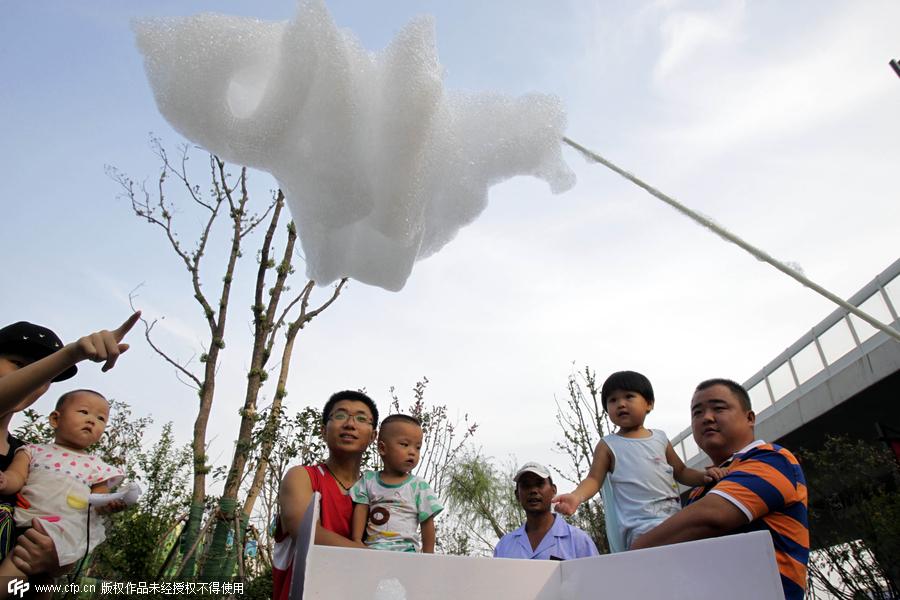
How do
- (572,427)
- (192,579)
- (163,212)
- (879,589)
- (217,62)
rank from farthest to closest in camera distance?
(163,212) < (572,427) < (879,589) < (192,579) < (217,62)

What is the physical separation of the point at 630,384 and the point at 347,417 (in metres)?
1.40

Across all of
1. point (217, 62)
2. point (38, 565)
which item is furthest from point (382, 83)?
point (38, 565)

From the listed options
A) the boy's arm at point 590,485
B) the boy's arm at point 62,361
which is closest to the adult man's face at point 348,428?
the boy's arm at point 590,485

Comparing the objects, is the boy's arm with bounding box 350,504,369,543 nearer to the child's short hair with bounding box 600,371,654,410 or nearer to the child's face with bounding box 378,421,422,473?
the child's face with bounding box 378,421,422,473

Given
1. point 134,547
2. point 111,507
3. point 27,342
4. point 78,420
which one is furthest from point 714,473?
point 134,547

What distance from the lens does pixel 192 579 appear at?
5660mm

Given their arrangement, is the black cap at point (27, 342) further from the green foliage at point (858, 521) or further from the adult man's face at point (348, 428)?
the green foliage at point (858, 521)

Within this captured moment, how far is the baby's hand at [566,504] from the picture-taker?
2003mm

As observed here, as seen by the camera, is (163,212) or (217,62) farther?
(163,212)

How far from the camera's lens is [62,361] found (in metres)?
1.44

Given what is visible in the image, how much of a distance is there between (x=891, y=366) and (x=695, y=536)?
8238mm

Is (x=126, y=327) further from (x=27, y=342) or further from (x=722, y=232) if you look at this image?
(x=722, y=232)

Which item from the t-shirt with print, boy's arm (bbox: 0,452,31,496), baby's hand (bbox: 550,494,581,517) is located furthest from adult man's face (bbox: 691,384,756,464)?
boy's arm (bbox: 0,452,31,496)

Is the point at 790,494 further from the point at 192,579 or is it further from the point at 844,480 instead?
the point at 844,480
